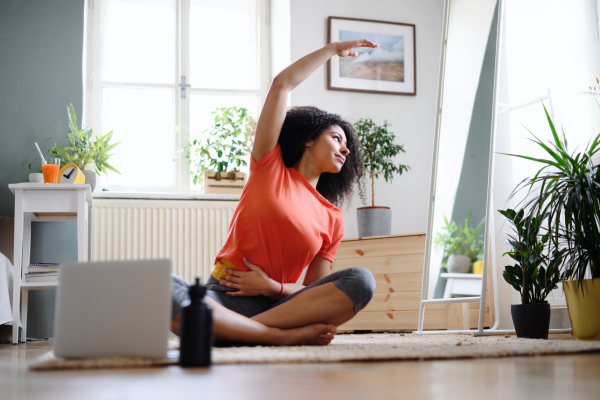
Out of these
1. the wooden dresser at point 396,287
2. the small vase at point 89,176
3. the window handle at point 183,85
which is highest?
the window handle at point 183,85

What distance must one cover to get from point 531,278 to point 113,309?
164cm

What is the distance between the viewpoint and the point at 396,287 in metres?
2.98

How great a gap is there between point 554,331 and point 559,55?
1.38m

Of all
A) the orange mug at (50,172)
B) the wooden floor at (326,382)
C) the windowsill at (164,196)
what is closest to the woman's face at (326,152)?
the wooden floor at (326,382)

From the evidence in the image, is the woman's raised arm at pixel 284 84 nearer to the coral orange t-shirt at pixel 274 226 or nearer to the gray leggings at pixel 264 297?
the coral orange t-shirt at pixel 274 226

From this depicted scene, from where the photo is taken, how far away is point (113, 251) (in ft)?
11.0

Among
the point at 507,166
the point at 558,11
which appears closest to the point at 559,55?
the point at 558,11

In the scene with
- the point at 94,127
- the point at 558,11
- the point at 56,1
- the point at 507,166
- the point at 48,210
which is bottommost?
the point at 48,210

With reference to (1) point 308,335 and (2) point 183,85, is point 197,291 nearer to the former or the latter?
(1) point 308,335

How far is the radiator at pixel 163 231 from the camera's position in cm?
336

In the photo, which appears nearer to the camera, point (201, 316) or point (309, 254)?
point (201, 316)

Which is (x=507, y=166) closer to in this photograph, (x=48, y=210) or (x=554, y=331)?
(x=554, y=331)

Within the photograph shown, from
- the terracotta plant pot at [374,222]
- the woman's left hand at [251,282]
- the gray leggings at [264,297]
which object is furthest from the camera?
the terracotta plant pot at [374,222]

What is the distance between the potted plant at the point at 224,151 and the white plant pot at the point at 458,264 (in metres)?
1.49
